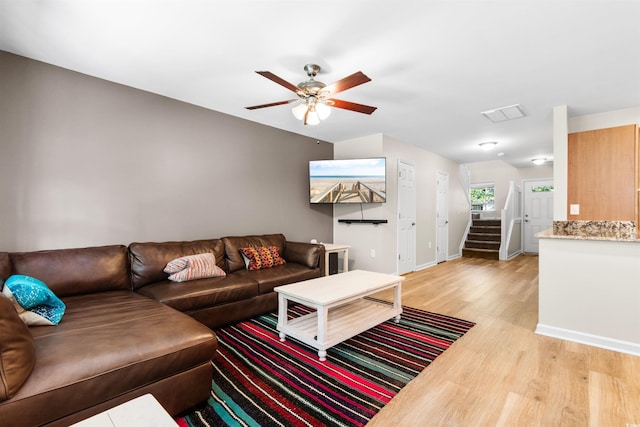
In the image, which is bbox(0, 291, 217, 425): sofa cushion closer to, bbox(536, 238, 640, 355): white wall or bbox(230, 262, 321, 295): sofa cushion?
bbox(230, 262, 321, 295): sofa cushion

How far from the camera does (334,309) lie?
113 inches

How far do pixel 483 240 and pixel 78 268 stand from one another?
26.1 ft

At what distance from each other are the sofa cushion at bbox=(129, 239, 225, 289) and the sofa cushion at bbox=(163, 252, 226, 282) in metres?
0.08

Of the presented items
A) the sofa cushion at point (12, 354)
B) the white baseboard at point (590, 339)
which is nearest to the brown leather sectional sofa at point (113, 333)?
the sofa cushion at point (12, 354)

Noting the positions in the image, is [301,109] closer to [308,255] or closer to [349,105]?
[349,105]

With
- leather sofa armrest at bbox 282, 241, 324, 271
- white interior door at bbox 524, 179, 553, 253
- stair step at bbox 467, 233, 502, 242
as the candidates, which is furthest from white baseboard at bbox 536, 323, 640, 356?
white interior door at bbox 524, 179, 553, 253

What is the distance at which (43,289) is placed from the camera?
177 centimetres

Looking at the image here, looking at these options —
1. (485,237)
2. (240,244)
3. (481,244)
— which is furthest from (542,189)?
(240,244)

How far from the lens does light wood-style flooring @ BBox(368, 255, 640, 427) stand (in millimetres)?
1547

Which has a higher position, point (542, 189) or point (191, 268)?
point (542, 189)

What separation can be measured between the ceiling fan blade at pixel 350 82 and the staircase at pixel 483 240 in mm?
6267

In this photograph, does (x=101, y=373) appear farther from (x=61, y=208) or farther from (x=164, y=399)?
(x=61, y=208)

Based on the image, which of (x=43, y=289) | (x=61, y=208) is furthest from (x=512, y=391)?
(x=61, y=208)

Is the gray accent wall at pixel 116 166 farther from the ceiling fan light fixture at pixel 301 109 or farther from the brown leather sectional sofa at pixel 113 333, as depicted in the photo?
the ceiling fan light fixture at pixel 301 109
